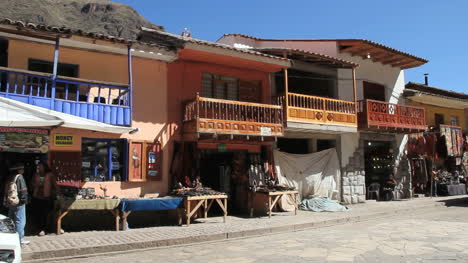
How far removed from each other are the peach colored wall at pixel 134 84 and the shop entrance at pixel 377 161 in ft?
34.9

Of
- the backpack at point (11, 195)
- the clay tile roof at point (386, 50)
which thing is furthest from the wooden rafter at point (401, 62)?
the backpack at point (11, 195)

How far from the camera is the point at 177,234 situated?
9430mm

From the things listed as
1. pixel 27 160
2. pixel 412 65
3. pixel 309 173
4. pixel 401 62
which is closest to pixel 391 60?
pixel 401 62

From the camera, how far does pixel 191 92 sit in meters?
13.1

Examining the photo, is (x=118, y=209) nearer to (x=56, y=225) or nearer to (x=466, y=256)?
(x=56, y=225)

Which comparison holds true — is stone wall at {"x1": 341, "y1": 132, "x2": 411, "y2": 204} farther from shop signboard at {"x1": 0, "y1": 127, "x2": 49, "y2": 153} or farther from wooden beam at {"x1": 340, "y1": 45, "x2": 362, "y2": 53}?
shop signboard at {"x1": 0, "y1": 127, "x2": 49, "y2": 153}

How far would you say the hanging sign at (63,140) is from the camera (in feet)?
33.6

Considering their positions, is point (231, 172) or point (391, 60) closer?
point (231, 172)

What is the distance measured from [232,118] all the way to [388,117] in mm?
7910

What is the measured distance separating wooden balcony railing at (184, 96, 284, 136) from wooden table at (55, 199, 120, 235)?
130 inches

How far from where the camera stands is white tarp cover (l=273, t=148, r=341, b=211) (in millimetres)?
14836

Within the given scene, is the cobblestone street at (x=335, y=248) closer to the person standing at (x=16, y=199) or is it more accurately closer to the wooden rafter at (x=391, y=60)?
the person standing at (x=16, y=199)

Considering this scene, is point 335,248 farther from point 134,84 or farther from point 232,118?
point 134,84

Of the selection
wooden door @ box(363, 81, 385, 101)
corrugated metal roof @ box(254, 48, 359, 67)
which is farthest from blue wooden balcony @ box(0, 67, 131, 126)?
wooden door @ box(363, 81, 385, 101)
